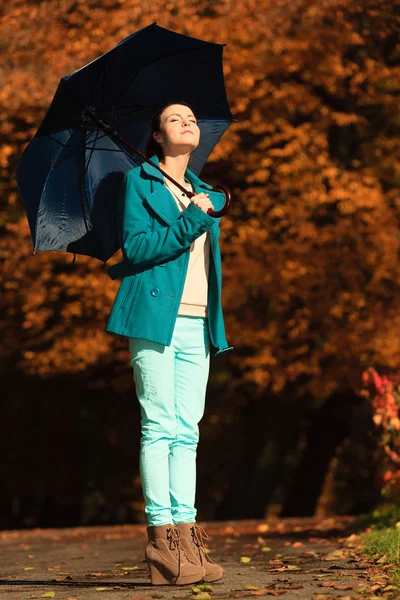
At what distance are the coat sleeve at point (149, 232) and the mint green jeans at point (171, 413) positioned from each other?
333mm

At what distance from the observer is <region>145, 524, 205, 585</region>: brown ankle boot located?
4.25 meters

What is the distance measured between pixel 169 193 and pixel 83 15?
27.8 ft

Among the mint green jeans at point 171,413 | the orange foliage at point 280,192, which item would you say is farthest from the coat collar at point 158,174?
the orange foliage at point 280,192

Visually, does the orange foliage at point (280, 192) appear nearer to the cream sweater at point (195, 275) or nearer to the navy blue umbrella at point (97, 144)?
the navy blue umbrella at point (97, 144)

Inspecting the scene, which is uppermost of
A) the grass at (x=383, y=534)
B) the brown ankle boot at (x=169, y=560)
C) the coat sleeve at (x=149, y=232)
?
the coat sleeve at (x=149, y=232)

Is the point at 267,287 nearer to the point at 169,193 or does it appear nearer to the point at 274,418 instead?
the point at 274,418

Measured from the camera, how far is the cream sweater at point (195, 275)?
178 inches

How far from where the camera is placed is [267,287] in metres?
12.7

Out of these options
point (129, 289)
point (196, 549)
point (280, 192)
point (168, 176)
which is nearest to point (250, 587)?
point (196, 549)

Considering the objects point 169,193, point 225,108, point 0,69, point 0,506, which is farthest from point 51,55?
point 0,506

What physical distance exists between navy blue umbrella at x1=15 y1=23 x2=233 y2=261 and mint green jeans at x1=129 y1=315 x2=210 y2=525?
748 mm

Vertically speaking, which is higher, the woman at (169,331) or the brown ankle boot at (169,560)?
the woman at (169,331)

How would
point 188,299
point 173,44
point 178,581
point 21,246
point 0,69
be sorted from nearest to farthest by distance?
1. point 178,581
2. point 188,299
3. point 173,44
4. point 0,69
5. point 21,246

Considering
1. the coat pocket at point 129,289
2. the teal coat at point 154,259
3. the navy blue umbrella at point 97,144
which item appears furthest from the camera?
the navy blue umbrella at point 97,144
